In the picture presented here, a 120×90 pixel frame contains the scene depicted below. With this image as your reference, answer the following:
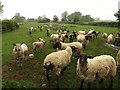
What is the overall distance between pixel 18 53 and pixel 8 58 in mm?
2968

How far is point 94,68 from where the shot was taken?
11953mm

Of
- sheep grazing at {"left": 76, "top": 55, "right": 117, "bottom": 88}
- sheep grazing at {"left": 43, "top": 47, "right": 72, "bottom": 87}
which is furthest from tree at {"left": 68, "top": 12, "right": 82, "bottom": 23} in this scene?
sheep grazing at {"left": 76, "top": 55, "right": 117, "bottom": 88}

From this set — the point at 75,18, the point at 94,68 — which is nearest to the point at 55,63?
the point at 94,68

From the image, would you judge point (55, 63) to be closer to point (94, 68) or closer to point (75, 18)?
point (94, 68)

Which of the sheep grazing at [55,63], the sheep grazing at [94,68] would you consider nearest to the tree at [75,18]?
the sheep grazing at [55,63]

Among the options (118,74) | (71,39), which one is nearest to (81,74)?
(118,74)

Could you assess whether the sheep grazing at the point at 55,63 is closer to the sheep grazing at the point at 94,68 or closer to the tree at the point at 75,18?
the sheep grazing at the point at 94,68

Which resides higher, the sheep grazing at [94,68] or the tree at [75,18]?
the tree at [75,18]

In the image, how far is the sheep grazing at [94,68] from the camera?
1168 centimetres

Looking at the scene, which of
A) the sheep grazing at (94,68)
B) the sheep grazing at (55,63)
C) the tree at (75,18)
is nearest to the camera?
the sheep grazing at (94,68)

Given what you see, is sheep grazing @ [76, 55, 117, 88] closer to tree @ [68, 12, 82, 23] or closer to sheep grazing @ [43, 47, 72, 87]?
sheep grazing @ [43, 47, 72, 87]

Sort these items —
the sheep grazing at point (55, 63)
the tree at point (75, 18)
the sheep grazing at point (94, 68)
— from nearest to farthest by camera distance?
the sheep grazing at point (94, 68) → the sheep grazing at point (55, 63) → the tree at point (75, 18)

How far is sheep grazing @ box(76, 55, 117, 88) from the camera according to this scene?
38.3 feet

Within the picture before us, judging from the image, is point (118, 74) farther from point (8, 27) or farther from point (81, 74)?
point (8, 27)
